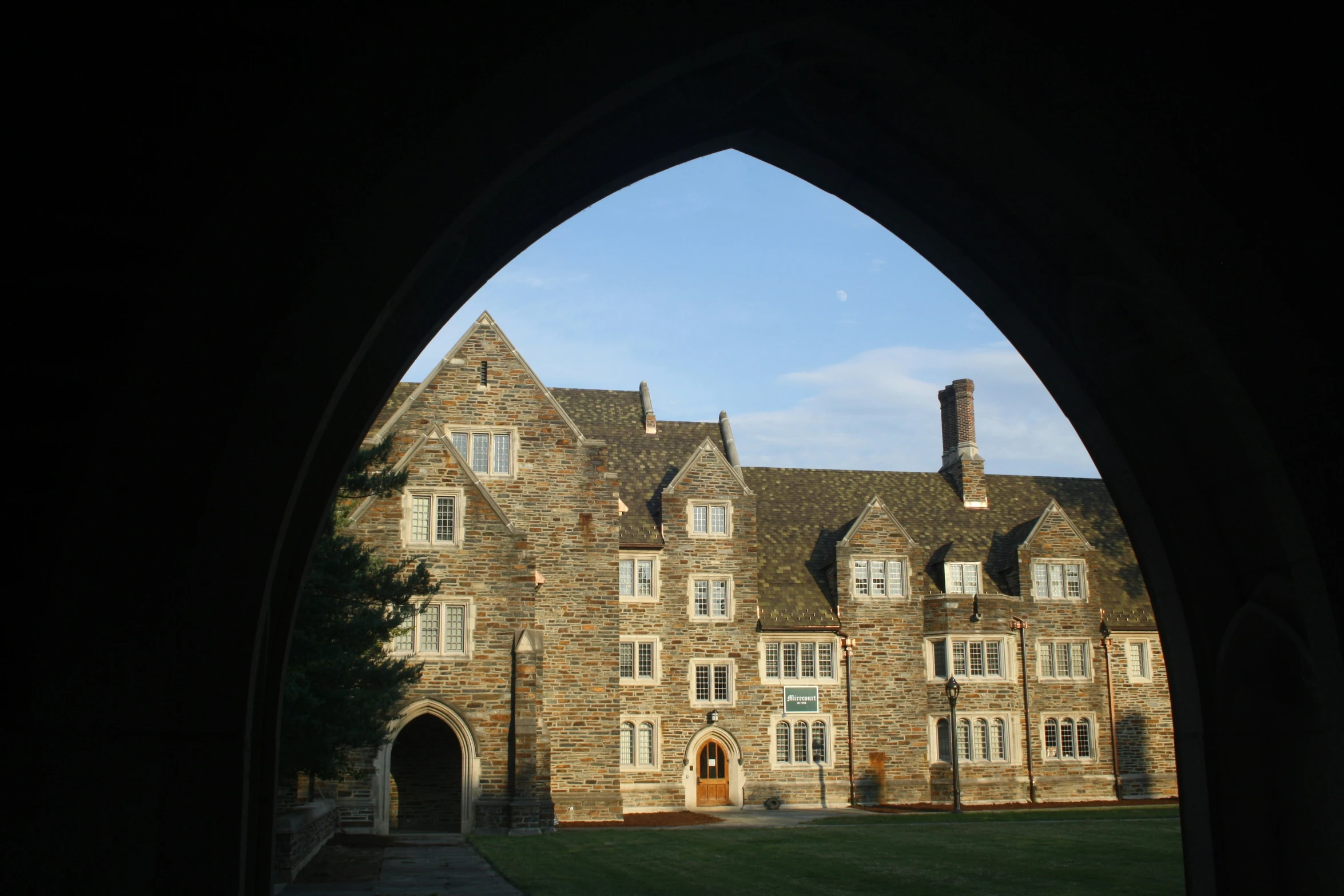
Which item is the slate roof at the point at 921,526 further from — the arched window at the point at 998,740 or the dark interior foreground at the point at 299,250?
the dark interior foreground at the point at 299,250

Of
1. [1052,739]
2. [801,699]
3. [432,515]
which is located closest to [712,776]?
[801,699]

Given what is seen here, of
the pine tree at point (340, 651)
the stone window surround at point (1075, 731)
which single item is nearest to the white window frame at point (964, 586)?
the stone window surround at point (1075, 731)

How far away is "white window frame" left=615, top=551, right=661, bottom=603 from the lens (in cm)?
3594

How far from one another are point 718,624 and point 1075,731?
12883mm

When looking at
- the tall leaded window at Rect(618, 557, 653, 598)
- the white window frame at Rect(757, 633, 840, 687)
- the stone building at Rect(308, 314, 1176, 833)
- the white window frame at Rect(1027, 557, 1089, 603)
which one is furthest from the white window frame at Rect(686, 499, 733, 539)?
the white window frame at Rect(1027, 557, 1089, 603)

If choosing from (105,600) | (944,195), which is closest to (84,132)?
(105,600)

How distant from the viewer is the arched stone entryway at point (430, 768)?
28.9 m

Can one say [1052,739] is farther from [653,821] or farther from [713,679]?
[653,821]

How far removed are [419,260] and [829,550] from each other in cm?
3630

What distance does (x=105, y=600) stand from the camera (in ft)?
15.0

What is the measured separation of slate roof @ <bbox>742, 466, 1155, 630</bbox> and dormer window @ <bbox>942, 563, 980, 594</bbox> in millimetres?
312

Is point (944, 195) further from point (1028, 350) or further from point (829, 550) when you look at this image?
point (829, 550)

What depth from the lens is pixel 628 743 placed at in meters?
35.4

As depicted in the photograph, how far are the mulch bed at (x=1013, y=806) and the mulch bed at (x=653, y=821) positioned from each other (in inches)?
227
